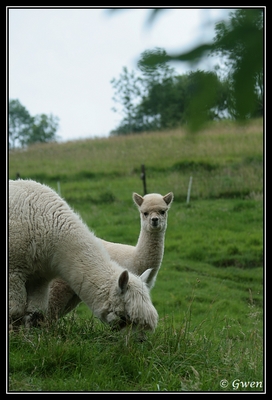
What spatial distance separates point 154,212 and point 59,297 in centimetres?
182

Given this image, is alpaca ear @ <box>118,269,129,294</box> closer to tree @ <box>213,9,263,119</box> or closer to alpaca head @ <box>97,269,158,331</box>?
alpaca head @ <box>97,269,158,331</box>

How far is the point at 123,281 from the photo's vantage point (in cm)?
475

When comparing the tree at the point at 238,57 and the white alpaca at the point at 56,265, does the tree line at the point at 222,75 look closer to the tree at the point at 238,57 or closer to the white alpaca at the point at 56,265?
the tree at the point at 238,57

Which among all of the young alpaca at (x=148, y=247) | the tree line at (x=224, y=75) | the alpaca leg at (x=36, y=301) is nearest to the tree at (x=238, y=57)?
the tree line at (x=224, y=75)

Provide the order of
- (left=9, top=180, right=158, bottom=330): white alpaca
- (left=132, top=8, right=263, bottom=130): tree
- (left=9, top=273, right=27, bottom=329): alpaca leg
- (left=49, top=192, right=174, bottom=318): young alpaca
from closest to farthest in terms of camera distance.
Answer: (left=132, top=8, right=263, bottom=130): tree → (left=9, top=180, right=158, bottom=330): white alpaca → (left=9, top=273, right=27, bottom=329): alpaca leg → (left=49, top=192, right=174, bottom=318): young alpaca

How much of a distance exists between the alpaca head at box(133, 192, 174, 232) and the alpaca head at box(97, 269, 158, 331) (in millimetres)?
1857

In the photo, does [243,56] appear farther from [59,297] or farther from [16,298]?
[59,297]

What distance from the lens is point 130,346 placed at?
453cm

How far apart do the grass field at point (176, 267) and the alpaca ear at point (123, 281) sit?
1.40 feet

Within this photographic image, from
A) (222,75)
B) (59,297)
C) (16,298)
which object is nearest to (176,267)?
(59,297)

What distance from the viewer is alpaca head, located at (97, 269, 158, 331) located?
469 centimetres

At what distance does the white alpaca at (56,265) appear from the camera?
4.86 m

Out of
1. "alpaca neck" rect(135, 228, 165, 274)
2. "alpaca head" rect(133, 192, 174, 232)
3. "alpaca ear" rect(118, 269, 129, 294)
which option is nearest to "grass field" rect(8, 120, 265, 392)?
"alpaca ear" rect(118, 269, 129, 294)

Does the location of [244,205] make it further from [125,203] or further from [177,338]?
[177,338]
